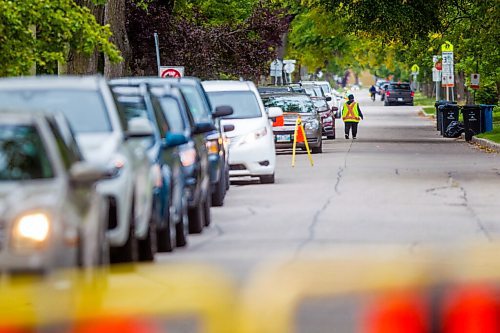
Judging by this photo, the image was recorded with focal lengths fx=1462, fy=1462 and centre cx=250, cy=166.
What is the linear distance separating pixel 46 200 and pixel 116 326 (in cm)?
105

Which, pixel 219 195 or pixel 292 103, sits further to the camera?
pixel 292 103

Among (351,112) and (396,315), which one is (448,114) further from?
(396,315)

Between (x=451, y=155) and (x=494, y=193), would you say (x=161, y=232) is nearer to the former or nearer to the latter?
(x=494, y=193)

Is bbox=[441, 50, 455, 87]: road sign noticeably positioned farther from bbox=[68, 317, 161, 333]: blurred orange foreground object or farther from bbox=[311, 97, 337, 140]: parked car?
bbox=[68, 317, 161, 333]: blurred orange foreground object

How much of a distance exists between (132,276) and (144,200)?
3.81 feet

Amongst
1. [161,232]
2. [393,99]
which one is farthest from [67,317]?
[393,99]

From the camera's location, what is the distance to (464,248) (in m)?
15.4

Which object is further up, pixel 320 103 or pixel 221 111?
pixel 221 111

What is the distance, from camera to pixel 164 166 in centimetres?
1489

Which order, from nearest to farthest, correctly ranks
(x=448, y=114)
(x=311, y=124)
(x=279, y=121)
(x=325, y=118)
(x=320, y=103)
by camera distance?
(x=279, y=121), (x=311, y=124), (x=320, y=103), (x=325, y=118), (x=448, y=114)

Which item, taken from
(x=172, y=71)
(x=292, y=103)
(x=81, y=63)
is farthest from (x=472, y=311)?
(x=172, y=71)

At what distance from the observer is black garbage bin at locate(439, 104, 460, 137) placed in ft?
160

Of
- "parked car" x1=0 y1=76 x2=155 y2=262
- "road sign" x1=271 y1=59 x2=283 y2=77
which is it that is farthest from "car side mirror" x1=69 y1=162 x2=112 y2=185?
"road sign" x1=271 y1=59 x2=283 y2=77

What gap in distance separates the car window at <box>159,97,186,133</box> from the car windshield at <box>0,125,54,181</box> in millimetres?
5859
